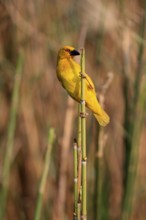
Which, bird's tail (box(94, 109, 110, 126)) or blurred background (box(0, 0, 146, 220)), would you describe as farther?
blurred background (box(0, 0, 146, 220))

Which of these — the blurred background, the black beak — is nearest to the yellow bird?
the black beak

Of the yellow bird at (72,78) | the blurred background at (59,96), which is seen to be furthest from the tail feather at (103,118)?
the blurred background at (59,96)

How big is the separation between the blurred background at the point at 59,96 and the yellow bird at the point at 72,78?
0.68m

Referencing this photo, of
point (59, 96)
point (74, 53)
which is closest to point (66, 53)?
point (74, 53)

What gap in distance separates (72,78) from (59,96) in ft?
3.98

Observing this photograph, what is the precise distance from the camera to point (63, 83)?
20.1 inches

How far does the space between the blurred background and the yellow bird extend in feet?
2.24

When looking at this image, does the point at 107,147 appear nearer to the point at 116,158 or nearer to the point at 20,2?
the point at 116,158

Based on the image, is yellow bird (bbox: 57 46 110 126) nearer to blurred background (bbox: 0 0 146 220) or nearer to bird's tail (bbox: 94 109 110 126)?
bird's tail (bbox: 94 109 110 126)

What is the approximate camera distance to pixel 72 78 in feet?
1.68

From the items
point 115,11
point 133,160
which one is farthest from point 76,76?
point 115,11

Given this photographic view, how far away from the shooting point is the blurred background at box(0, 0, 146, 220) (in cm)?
141

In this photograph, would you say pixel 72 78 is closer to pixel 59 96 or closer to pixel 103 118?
pixel 103 118

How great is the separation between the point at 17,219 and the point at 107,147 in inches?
16.9
